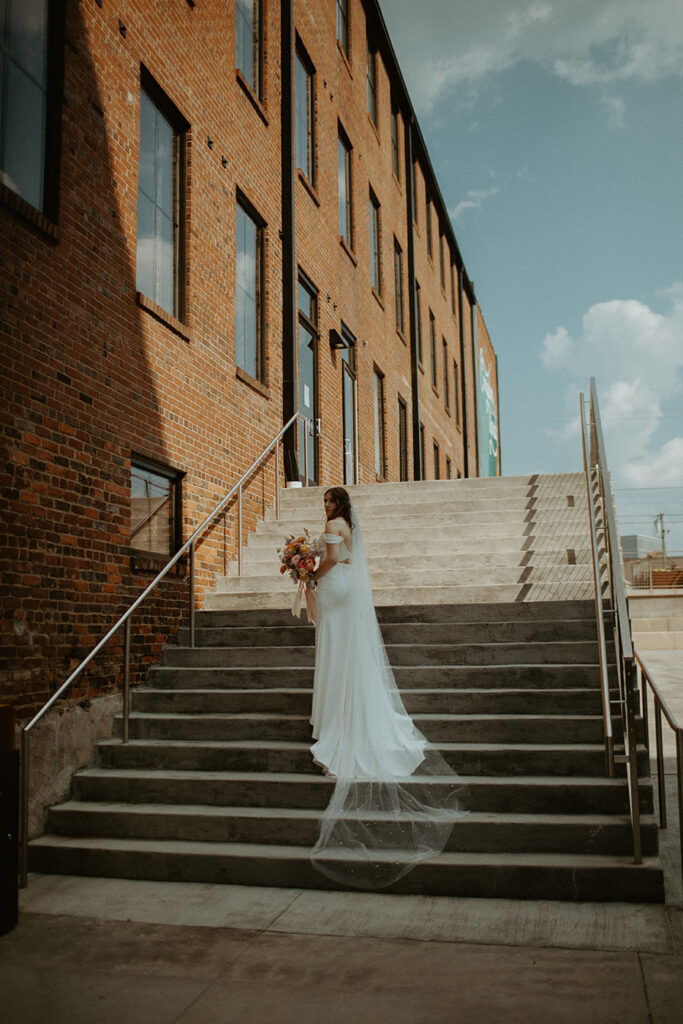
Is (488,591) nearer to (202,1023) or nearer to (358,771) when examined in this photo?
(358,771)

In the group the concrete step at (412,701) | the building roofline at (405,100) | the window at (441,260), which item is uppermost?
the building roofline at (405,100)

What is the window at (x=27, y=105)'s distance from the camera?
6.48 metres

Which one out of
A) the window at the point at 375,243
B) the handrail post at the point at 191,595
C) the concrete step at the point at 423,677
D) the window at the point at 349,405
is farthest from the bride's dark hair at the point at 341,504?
the window at the point at 375,243

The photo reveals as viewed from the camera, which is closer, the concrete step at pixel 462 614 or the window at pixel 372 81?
the concrete step at pixel 462 614

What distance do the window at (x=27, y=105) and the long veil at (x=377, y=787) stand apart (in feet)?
11.5

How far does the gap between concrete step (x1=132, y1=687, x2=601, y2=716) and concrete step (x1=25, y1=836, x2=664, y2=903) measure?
1.41m

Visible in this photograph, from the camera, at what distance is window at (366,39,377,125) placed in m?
19.5

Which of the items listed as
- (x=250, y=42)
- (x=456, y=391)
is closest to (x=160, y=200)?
(x=250, y=42)

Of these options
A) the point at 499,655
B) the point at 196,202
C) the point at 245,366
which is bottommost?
the point at 499,655

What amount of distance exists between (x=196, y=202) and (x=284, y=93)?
4.15 m

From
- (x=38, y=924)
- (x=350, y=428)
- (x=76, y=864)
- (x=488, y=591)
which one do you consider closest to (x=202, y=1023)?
(x=38, y=924)

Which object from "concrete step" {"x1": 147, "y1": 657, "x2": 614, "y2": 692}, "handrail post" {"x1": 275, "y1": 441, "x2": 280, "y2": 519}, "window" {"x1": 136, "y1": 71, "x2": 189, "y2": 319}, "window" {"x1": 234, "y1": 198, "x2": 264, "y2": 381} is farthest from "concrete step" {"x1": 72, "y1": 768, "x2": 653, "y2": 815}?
"window" {"x1": 234, "y1": 198, "x2": 264, "y2": 381}

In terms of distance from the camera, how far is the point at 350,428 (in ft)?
53.6

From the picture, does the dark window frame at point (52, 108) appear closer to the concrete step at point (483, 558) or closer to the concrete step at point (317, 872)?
the concrete step at point (317, 872)
